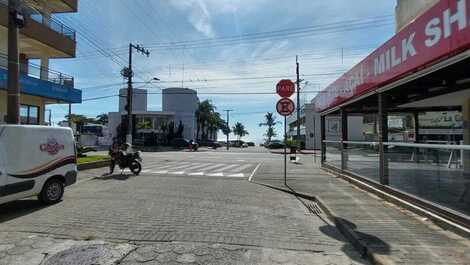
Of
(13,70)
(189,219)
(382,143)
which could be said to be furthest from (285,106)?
(13,70)

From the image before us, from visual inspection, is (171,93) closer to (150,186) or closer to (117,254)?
(150,186)

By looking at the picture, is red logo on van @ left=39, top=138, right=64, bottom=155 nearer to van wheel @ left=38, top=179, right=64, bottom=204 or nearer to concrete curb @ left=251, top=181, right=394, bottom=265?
van wheel @ left=38, top=179, right=64, bottom=204

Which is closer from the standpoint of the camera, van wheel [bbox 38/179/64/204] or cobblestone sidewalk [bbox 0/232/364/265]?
cobblestone sidewalk [bbox 0/232/364/265]

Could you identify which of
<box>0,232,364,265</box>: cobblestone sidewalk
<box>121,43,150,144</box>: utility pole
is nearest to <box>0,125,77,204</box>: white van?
<box>0,232,364,265</box>: cobblestone sidewalk

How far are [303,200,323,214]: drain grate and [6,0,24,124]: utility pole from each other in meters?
9.85

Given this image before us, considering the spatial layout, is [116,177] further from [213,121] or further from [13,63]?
[213,121]

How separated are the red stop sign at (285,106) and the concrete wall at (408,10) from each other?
6318 mm

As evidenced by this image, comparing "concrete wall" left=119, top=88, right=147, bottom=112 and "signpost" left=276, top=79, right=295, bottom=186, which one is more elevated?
"concrete wall" left=119, top=88, right=147, bottom=112

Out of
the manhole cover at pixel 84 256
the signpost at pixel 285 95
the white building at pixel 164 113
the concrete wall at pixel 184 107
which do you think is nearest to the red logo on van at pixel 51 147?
the manhole cover at pixel 84 256

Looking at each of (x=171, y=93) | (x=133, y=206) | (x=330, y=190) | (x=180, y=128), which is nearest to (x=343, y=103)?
(x=330, y=190)

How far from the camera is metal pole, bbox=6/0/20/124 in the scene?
1350 cm

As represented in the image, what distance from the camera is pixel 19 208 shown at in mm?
9734

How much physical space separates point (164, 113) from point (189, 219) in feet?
247

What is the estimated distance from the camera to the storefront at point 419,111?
7277 mm
